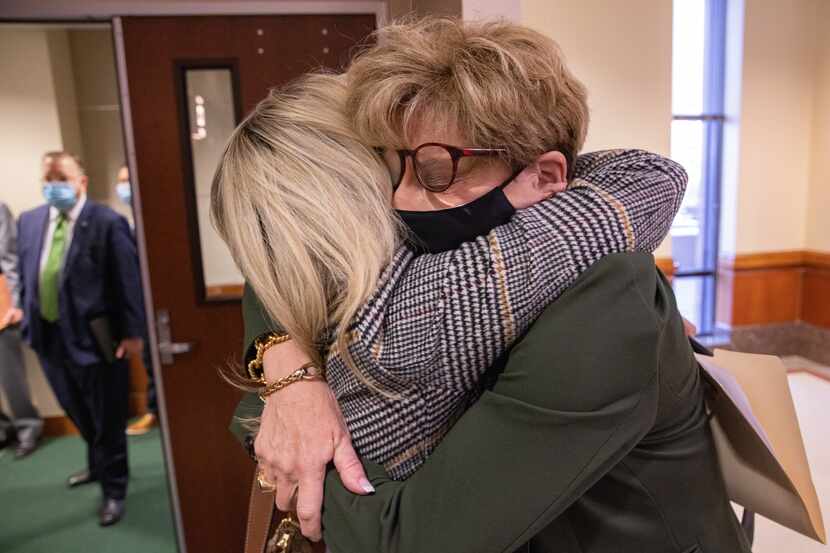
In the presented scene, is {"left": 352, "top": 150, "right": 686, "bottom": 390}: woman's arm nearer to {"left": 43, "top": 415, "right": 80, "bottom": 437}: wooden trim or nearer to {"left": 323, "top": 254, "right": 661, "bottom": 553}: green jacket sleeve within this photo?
{"left": 323, "top": 254, "right": 661, "bottom": 553}: green jacket sleeve

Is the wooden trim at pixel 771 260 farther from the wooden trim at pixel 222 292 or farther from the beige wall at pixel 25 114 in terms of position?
the beige wall at pixel 25 114

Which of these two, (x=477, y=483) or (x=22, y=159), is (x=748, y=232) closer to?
(x=477, y=483)

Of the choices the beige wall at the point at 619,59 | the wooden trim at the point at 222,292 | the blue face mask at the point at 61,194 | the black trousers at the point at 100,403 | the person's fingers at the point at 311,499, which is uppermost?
the beige wall at the point at 619,59

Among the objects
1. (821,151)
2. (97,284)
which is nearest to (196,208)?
(97,284)

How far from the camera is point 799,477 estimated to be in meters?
0.73

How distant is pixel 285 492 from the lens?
708 mm

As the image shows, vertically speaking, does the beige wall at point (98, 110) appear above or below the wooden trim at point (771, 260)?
above

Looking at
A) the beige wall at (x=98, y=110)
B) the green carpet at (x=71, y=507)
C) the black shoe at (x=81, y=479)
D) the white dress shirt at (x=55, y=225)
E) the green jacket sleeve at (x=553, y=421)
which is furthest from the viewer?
the beige wall at (x=98, y=110)

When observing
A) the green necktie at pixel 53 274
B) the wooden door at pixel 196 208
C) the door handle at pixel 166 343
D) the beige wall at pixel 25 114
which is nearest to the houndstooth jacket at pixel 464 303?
the wooden door at pixel 196 208

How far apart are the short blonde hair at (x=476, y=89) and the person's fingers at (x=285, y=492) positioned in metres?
0.42

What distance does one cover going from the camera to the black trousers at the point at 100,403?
2.71m

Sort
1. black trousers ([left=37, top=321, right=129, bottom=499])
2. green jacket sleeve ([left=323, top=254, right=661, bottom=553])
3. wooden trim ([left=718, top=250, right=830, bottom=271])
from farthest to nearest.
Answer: wooden trim ([left=718, top=250, right=830, bottom=271]) < black trousers ([left=37, top=321, right=129, bottom=499]) < green jacket sleeve ([left=323, top=254, right=661, bottom=553])

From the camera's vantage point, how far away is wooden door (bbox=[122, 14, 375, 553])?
197cm

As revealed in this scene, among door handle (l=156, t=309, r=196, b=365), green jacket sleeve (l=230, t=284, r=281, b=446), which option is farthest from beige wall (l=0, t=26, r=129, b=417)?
green jacket sleeve (l=230, t=284, r=281, b=446)
